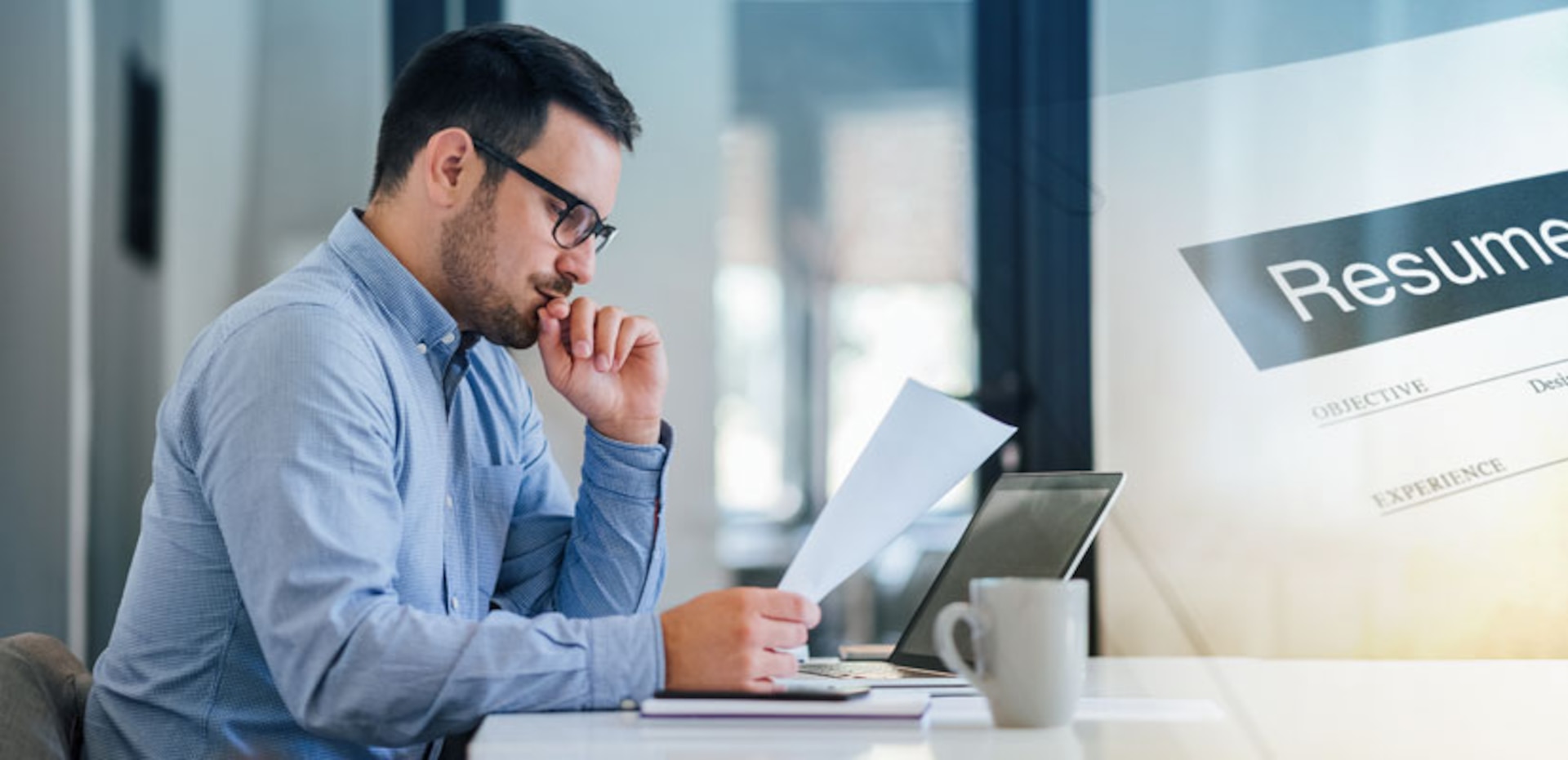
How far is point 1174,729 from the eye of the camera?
1094mm

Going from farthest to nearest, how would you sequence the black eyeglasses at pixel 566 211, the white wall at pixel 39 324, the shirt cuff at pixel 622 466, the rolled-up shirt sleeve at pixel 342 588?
1. the white wall at pixel 39 324
2. the shirt cuff at pixel 622 466
3. the black eyeglasses at pixel 566 211
4. the rolled-up shirt sleeve at pixel 342 588

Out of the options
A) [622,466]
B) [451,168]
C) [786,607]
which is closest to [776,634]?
[786,607]

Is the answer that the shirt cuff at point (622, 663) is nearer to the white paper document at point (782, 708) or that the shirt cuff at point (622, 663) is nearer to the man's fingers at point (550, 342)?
the white paper document at point (782, 708)

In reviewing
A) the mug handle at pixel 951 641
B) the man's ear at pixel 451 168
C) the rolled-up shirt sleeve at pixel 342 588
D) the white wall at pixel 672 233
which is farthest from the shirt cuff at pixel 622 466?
the white wall at pixel 672 233

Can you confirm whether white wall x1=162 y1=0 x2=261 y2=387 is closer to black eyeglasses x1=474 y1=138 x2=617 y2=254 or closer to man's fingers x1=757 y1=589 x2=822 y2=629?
black eyeglasses x1=474 y1=138 x2=617 y2=254

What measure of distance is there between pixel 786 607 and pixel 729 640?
0.05 m

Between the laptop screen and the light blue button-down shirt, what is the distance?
0.32 meters

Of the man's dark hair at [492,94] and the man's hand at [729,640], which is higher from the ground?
the man's dark hair at [492,94]

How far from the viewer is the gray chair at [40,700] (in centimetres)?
117

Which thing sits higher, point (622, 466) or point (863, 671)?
point (622, 466)

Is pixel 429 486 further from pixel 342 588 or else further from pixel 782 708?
pixel 782 708

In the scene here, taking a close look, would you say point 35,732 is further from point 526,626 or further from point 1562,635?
point 1562,635

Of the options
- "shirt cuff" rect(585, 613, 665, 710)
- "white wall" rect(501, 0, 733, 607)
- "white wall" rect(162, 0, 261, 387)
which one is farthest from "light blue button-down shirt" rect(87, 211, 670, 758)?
"white wall" rect(162, 0, 261, 387)

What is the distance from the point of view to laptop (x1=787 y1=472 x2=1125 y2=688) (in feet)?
4.50
